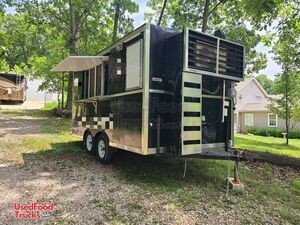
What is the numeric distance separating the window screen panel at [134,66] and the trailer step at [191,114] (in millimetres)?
840

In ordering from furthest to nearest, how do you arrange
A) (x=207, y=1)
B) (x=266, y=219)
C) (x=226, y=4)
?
1. (x=226, y=4)
2. (x=207, y=1)
3. (x=266, y=219)

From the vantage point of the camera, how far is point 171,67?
514 centimetres

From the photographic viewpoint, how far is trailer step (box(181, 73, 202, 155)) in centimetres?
495

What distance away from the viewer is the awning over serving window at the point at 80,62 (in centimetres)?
680

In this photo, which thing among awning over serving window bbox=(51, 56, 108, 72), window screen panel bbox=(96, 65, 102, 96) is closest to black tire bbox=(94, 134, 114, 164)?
window screen panel bbox=(96, 65, 102, 96)

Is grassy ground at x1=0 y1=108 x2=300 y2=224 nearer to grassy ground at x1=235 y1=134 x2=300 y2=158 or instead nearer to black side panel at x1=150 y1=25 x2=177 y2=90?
black side panel at x1=150 y1=25 x2=177 y2=90

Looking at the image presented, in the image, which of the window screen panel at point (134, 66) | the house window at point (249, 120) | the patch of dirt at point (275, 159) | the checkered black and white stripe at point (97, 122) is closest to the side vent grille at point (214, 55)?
the window screen panel at point (134, 66)

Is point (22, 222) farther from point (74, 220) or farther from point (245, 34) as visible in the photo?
point (245, 34)

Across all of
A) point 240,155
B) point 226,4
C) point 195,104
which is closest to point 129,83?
point 195,104

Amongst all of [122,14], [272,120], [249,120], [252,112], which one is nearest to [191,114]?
[122,14]

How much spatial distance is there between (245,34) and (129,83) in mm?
12679

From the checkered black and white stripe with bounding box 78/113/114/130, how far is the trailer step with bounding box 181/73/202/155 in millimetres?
1937

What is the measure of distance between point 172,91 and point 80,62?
3.17m
